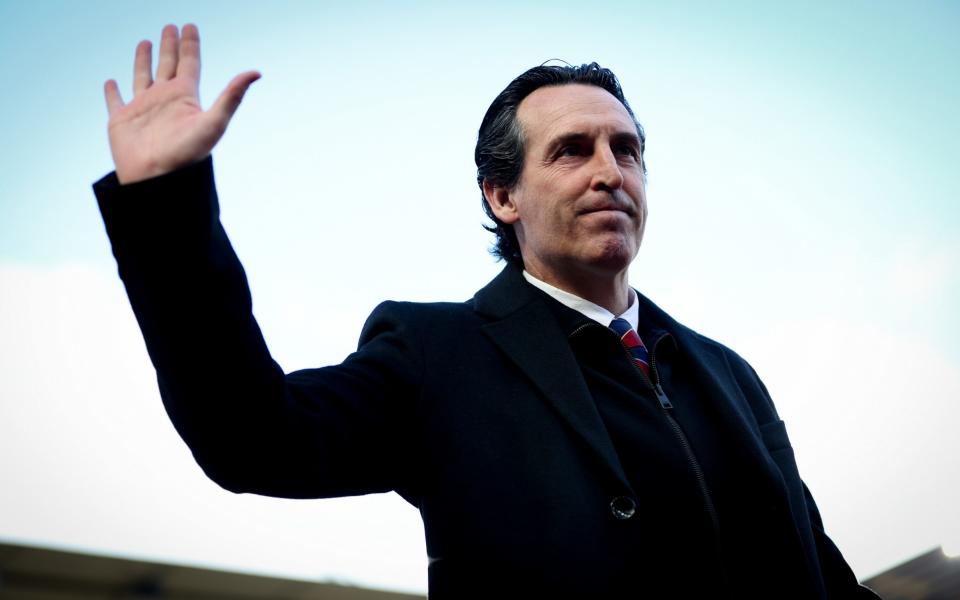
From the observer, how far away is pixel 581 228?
2.85 meters

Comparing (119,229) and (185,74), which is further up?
(185,74)

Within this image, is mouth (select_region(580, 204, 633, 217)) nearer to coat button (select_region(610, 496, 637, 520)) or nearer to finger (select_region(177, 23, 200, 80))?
coat button (select_region(610, 496, 637, 520))

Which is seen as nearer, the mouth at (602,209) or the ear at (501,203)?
the mouth at (602,209)

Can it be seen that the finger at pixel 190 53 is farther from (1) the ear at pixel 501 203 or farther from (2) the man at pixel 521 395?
(1) the ear at pixel 501 203

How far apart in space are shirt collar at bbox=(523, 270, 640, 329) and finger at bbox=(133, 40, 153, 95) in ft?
4.94

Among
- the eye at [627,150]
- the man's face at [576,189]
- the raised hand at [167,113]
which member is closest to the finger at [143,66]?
the raised hand at [167,113]

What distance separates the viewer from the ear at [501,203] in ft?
10.8

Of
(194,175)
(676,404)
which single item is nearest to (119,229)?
(194,175)

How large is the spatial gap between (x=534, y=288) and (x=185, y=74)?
1421 millimetres

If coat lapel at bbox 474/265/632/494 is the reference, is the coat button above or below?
below

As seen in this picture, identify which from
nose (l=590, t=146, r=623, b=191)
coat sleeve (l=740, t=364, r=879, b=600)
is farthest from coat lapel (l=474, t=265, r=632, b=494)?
coat sleeve (l=740, t=364, r=879, b=600)

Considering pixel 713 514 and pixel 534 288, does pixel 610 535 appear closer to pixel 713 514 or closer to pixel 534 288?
pixel 713 514

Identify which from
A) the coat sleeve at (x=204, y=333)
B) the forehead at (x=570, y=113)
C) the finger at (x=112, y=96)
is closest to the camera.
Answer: the coat sleeve at (x=204, y=333)

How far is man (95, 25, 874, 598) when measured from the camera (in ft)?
5.52
